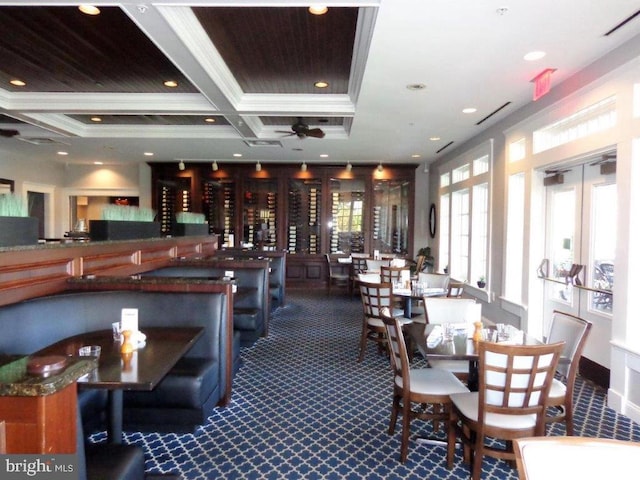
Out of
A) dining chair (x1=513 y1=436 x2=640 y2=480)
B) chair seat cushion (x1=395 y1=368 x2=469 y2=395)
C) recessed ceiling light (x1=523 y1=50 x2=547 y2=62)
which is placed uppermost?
recessed ceiling light (x1=523 y1=50 x2=547 y2=62)

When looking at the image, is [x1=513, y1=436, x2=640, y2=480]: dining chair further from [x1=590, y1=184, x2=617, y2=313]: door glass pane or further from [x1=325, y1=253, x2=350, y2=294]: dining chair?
[x1=325, y1=253, x2=350, y2=294]: dining chair

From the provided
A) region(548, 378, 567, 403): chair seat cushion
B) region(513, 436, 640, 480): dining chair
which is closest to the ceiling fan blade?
region(548, 378, 567, 403): chair seat cushion

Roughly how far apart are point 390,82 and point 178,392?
365 cm

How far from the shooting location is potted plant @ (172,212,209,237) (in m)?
6.96

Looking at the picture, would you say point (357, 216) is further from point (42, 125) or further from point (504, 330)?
point (504, 330)

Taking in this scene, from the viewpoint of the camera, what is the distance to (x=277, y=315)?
24.1 feet

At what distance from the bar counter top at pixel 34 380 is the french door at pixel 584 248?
14.8 feet

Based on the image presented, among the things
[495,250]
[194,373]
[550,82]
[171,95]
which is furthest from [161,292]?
[495,250]

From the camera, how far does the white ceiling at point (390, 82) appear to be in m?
3.13

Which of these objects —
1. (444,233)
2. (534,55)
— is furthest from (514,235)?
(444,233)

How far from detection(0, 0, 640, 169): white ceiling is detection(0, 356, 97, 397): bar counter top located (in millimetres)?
2804

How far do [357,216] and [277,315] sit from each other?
13.8ft

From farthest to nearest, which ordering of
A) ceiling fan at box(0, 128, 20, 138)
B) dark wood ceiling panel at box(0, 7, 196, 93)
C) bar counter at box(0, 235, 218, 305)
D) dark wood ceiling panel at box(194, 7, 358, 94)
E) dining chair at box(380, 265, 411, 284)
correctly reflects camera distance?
ceiling fan at box(0, 128, 20, 138) → dining chair at box(380, 265, 411, 284) → dark wood ceiling panel at box(0, 7, 196, 93) → dark wood ceiling panel at box(194, 7, 358, 94) → bar counter at box(0, 235, 218, 305)

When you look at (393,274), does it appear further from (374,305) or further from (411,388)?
(411,388)
